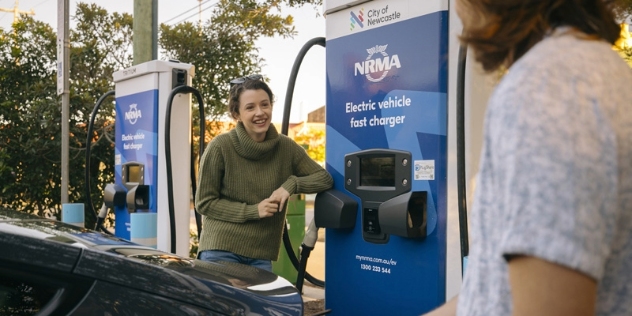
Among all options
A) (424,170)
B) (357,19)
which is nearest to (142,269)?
(424,170)

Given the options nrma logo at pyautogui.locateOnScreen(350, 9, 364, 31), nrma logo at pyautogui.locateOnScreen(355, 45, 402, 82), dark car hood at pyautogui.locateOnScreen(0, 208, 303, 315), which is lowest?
dark car hood at pyautogui.locateOnScreen(0, 208, 303, 315)

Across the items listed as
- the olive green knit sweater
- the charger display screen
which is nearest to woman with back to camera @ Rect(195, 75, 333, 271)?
the olive green knit sweater

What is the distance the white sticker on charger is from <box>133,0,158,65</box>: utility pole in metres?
4.00

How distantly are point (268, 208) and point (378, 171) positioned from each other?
2.03 feet

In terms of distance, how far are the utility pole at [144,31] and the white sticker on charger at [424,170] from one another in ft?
13.1

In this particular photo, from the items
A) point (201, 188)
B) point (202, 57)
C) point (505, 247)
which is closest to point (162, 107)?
point (201, 188)

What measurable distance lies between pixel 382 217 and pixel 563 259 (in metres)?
2.62

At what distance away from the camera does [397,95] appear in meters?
3.39

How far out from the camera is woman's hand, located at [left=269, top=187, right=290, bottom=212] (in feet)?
12.2

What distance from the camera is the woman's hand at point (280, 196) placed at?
3.73 metres

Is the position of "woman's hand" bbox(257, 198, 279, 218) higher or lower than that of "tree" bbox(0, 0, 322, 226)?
lower

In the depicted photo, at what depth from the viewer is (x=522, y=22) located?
0.94 meters

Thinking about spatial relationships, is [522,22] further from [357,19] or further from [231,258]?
[231,258]

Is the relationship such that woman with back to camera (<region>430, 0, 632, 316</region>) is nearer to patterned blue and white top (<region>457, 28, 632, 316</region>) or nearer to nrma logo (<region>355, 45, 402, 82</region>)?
patterned blue and white top (<region>457, 28, 632, 316</region>)
